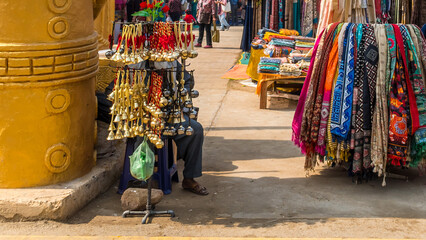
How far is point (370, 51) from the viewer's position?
5.30m

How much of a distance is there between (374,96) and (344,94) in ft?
0.84

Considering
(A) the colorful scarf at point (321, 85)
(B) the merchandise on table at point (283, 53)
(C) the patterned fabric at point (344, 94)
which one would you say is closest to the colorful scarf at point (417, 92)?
(C) the patterned fabric at point (344, 94)

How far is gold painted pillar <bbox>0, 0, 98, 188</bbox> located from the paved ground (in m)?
0.45

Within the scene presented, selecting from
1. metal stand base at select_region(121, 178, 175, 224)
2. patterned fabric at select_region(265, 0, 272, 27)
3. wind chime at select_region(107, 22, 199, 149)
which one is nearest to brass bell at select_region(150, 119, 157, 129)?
wind chime at select_region(107, 22, 199, 149)

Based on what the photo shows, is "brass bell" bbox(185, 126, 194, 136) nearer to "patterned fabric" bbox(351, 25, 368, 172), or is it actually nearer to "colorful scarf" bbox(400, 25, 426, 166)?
"patterned fabric" bbox(351, 25, 368, 172)

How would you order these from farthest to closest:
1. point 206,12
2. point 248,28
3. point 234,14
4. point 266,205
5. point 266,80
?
point 234,14 → point 206,12 → point 248,28 → point 266,80 → point 266,205

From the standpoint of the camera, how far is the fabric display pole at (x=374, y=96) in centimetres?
527

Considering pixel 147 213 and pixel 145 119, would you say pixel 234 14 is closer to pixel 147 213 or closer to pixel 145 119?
pixel 145 119

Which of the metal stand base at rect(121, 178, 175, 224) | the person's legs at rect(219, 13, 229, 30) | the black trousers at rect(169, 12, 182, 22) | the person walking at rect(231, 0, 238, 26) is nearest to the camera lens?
the metal stand base at rect(121, 178, 175, 224)

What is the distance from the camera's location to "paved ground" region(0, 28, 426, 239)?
454 centimetres

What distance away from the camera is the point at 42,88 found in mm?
4734

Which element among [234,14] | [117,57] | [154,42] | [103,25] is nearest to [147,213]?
[117,57]

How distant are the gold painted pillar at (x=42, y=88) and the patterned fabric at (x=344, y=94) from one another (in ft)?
7.00

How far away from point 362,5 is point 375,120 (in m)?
3.73
